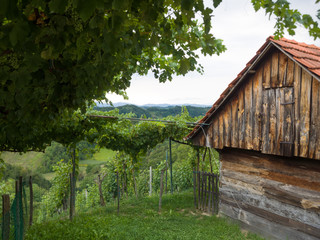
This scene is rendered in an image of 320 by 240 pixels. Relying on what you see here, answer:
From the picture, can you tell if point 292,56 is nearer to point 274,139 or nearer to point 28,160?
point 274,139

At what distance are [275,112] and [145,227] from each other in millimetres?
4651

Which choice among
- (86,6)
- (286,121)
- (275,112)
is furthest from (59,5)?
(275,112)

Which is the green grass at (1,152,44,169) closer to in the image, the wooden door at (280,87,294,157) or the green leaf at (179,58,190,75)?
the wooden door at (280,87,294,157)

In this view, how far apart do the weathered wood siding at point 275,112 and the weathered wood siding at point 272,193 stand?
1.72 ft

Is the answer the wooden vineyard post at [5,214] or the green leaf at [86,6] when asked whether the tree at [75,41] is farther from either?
the wooden vineyard post at [5,214]

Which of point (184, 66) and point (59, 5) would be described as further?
point (184, 66)

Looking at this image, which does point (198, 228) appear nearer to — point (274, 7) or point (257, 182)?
point (257, 182)

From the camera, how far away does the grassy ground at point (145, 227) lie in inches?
232

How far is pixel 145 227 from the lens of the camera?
702 cm

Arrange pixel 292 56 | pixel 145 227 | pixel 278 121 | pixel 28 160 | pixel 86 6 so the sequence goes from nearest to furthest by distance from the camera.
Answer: pixel 86 6 → pixel 292 56 → pixel 278 121 → pixel 145 227 → pixel 28 160

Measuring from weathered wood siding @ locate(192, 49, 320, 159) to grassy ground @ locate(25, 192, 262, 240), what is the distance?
2346 mm

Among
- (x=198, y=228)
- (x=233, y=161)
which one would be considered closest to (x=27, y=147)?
(x=198, y=228)

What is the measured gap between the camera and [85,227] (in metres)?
6.35

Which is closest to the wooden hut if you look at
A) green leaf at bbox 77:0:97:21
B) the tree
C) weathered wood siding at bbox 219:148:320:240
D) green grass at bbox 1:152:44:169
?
weathered wood siding at bbox 219:148:320:240
